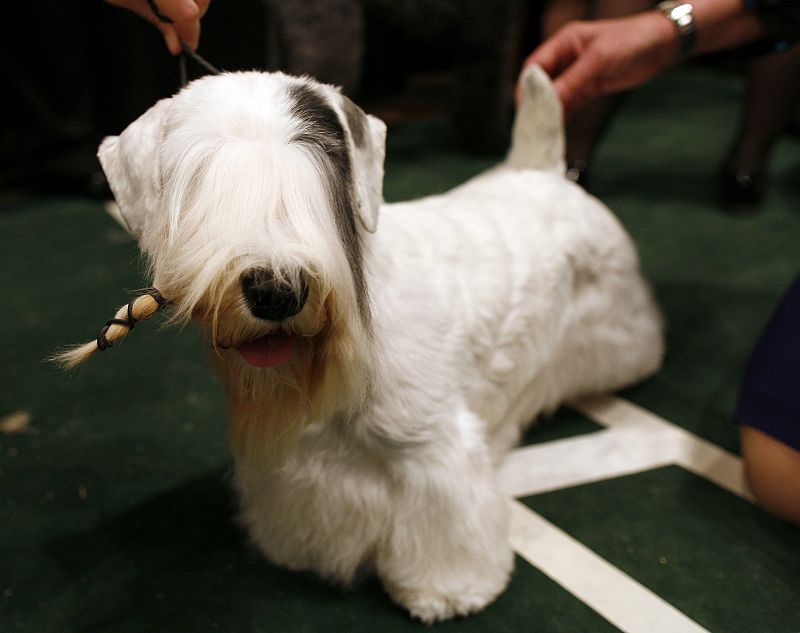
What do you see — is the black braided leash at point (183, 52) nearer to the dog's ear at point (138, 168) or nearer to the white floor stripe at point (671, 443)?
the dog's ear at point (138, 168)

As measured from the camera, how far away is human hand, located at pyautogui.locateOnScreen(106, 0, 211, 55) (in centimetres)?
144

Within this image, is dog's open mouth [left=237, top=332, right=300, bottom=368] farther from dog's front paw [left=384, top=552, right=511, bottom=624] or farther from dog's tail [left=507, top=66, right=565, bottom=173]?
dog's tail [left=507, top=66, right=565, bottom=173]

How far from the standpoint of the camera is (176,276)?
1.11 meters

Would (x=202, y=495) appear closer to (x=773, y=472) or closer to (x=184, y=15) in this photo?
(x=184, y=15)

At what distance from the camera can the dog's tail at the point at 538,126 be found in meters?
1.93

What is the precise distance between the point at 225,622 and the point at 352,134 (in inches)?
37.0

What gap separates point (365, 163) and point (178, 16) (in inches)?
19.5

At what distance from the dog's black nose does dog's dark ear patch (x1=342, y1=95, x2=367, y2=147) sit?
326 mm

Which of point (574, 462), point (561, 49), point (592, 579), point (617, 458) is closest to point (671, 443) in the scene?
point (617, 458)

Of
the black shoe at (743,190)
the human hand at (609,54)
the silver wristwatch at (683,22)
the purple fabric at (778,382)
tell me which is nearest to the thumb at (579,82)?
the human hand at (609,54)

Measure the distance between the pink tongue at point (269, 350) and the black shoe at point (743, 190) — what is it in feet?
9.43

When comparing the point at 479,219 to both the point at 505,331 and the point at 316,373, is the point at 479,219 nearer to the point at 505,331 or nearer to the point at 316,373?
the point at 505,331

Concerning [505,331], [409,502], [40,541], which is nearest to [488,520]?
[409,502]

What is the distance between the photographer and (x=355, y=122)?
1.29 metres
